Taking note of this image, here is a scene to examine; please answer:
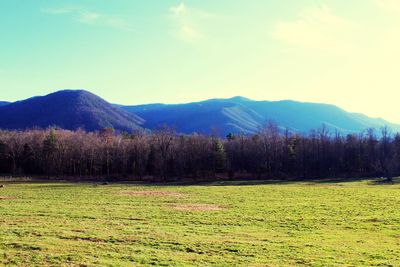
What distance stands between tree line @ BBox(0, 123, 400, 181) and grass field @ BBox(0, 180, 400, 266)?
7234cm

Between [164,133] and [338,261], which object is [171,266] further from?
[164,133]

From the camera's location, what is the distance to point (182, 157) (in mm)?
118062

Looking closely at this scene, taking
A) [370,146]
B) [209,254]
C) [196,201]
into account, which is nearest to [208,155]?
[370,146]

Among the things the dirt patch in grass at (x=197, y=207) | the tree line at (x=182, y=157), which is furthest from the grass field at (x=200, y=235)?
the tree line at (x=182, y=157)

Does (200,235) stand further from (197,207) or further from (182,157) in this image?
(182,157)

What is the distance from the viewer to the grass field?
1983 cm

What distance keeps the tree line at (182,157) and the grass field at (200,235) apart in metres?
72.3

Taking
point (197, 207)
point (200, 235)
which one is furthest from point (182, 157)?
point (200, 235)

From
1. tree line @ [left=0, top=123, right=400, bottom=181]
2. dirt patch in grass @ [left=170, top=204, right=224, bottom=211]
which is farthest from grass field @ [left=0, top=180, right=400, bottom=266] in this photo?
tree line @ [left=0, top=123, right=400, bottom=181]

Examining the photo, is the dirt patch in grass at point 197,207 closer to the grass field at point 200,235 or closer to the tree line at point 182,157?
the grass field at point 200,235

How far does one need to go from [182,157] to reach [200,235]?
301 ft

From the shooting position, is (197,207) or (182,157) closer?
(197,207)

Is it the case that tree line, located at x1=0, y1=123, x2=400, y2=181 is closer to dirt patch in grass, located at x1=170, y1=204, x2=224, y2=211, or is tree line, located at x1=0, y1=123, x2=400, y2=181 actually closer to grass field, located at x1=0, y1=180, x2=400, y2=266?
dirt patch in grass, located at x1=170, y1=204, x2=224, y2=211

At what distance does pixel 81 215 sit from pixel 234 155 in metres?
91.9
